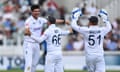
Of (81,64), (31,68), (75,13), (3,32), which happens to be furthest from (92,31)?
(3,32)

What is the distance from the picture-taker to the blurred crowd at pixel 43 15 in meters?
26.3

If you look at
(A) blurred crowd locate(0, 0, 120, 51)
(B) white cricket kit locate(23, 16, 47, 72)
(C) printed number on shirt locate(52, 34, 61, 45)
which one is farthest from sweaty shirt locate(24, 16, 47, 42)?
(A) blurred crowd locate(0, 0, 120, 51)

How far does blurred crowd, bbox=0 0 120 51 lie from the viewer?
A: 26312mm

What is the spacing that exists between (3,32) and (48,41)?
10.3 meters

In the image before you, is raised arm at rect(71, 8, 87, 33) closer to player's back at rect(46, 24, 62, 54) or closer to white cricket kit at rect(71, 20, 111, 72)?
white cricket kit at rect(71, 20, 111, 72)

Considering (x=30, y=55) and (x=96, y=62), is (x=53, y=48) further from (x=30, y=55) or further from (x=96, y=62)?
(x=96, y=62)

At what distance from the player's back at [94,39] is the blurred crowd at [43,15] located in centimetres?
975

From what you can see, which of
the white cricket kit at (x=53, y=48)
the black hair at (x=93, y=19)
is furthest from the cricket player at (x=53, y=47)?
the black hair at (x=93, y=19)

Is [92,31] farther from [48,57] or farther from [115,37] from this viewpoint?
[115,37]

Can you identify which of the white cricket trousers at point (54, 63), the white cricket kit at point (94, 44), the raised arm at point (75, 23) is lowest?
the white cricket trousers at point (54, 63)

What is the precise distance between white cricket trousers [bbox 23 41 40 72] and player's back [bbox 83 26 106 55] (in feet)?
7.96

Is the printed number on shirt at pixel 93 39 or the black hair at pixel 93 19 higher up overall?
the black hair at pixel 93 19

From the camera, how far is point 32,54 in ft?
59.4

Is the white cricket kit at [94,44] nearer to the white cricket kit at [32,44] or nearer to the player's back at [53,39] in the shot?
the player's back at [53,39]
